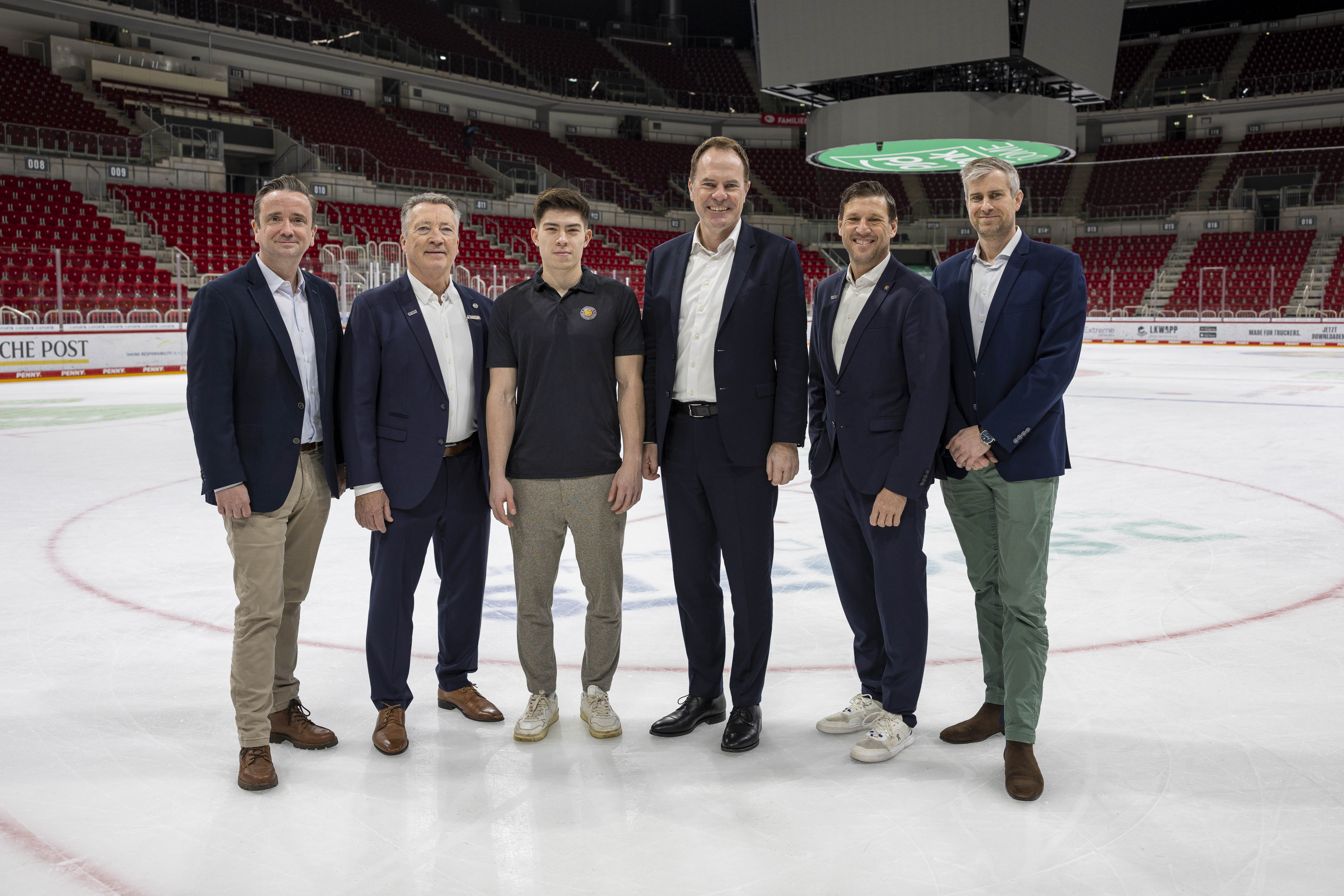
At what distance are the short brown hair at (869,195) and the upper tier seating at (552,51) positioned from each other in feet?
122

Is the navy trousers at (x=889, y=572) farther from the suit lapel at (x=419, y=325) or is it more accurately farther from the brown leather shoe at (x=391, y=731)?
the brown leather shoe at (x=391, y=731)

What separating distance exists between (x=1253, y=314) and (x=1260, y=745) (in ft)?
89.8

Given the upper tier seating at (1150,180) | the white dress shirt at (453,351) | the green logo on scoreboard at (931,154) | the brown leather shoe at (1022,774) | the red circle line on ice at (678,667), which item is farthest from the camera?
the upper tier seating at (1150,180)

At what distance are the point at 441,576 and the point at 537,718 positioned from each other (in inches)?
25.5

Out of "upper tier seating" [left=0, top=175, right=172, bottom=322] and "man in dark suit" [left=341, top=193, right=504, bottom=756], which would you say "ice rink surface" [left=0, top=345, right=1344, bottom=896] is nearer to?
"man in dark suit" [left=341, top=193, right=504, bottom=756]

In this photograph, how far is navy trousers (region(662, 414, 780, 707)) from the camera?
11.1ft

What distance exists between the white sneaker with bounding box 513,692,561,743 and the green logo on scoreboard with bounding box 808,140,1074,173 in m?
20.3

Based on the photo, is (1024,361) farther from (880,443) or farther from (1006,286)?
(880,443)

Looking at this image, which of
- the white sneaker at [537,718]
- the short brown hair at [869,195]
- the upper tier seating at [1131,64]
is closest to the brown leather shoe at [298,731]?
the white sneaker at [537,718]

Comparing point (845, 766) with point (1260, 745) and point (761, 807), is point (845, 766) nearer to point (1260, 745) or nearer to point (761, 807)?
point (761, 807)

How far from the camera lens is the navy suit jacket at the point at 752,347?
10.9 feet

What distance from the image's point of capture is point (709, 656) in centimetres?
353

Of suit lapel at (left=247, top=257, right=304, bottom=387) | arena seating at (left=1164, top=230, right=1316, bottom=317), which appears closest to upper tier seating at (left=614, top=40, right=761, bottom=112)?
arena seating at (left=1164, top=230, right=1316, bottom=317)

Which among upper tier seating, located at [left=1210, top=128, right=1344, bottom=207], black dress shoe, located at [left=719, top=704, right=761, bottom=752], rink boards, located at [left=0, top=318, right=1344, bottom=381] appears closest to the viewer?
black dress shoe, located at [left=719, top=704, right=761, bottom=752]
